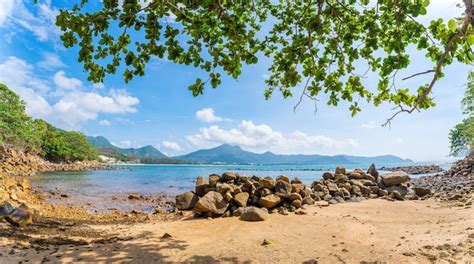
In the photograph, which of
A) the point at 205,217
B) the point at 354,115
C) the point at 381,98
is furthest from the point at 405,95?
the point at 205,217

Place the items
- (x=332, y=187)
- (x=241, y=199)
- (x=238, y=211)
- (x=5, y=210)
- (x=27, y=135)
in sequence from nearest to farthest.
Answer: (x=5, y=210) < (x=238, y=211) < (x=241, y=199) < (x=332, y=187) < (x=27, y=135)

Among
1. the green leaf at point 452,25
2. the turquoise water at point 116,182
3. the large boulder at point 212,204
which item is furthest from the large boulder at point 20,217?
the turquoise water at point 116,182

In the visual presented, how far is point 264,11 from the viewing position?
885 cm

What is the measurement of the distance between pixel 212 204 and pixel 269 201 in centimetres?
195

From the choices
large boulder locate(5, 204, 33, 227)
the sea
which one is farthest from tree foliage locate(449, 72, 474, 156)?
large boulder locate(5, 204, 33, 227)

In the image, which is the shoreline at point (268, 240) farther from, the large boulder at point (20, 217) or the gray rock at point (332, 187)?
the gray rock at point (332, 187)

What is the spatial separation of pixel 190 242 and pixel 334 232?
344cm

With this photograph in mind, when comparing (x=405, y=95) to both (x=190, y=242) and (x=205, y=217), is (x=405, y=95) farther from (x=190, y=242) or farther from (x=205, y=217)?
(x=205, y=217)

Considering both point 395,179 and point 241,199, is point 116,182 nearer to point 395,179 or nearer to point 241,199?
point 241,199

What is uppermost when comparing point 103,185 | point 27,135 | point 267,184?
point 27,135

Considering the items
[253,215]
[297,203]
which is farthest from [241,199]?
[297,203]

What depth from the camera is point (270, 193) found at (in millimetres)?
10766

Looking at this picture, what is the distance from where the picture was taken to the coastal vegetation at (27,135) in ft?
145

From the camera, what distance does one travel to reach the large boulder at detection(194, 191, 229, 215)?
32.3 ft
